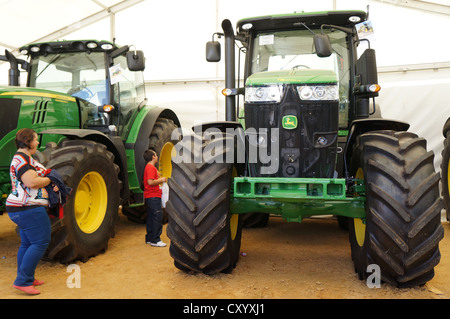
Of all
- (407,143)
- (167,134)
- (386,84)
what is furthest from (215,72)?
(407,143)

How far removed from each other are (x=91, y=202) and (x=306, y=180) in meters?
2.52

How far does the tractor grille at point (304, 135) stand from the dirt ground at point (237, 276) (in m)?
0.95

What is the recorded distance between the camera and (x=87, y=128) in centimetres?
531

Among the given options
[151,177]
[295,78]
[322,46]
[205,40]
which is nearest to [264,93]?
[295,78]

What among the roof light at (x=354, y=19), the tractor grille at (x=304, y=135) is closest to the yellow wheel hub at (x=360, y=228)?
the tractor grille at (x=304, y=135)

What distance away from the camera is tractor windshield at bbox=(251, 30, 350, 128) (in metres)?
4.46

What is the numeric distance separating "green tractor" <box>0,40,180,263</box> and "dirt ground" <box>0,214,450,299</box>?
1.26ft

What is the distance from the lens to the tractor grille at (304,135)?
137 inches

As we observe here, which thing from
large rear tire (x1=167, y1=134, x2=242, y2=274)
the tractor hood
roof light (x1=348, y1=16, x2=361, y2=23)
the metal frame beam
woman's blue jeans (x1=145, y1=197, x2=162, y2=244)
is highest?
the metal frame beam

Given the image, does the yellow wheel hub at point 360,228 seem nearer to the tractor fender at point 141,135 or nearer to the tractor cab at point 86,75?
the tractor fender at point 141,135

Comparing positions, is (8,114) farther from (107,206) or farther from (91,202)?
Result: (107,206)

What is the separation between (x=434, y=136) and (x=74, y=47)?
594 cm

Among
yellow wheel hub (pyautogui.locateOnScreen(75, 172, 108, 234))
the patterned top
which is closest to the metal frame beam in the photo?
yellow wheel hub (pyautogui.locateOnScreen(75, 172, 108, 234))

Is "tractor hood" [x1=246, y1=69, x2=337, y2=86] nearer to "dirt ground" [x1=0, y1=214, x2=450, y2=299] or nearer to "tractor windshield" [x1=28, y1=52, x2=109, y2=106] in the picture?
"dirt ground" [x1=0, y1=214, x2=450, y2=299]
